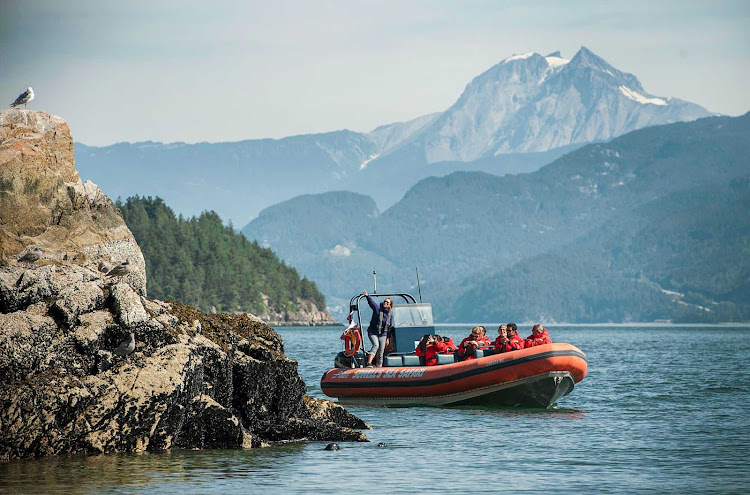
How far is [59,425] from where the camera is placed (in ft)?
62.2

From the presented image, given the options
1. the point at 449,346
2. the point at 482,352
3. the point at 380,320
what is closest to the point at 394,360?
the point at 380,320

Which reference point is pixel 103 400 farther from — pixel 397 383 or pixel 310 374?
pixel 310 374

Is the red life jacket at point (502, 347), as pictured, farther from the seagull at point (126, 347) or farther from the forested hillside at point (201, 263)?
the forested hillside at point (201, 263)

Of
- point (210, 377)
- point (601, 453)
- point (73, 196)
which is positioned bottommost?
point (601, 453)

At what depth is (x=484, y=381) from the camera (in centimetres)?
2955

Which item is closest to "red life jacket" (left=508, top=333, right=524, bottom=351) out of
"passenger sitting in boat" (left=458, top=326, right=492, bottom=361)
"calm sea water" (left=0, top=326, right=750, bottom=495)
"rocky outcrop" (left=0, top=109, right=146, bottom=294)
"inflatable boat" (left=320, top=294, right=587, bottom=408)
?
"inflatable boat" (left=320, top=294, right=587, bottom=408)

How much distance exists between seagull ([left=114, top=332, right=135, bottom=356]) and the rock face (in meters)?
0.12

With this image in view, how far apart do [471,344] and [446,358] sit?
3.03 ft

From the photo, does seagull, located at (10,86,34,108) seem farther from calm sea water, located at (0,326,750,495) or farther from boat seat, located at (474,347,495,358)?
boat seat, located at (474,347,495,358)

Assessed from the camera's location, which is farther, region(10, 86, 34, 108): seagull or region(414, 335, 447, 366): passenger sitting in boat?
region(414, 335, 447, 366): passenger sitting in boat

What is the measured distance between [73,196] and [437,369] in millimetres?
10867

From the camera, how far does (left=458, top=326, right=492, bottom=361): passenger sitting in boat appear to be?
30.8 meters

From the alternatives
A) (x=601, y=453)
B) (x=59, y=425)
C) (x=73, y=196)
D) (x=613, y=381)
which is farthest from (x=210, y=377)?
(x=613, y=381)

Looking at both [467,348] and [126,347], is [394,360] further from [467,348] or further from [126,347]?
[126,347]
